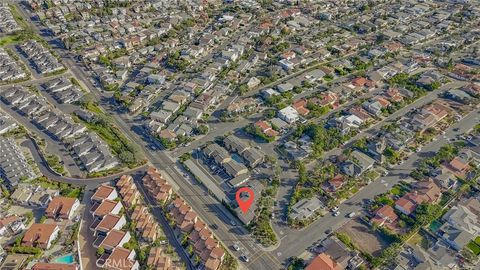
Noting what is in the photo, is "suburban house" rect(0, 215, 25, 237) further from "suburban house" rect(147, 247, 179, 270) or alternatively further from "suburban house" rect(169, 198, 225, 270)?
"suburban house" rect(169, 198, 225, 270)

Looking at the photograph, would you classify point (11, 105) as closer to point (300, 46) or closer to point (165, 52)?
point (165, 52)

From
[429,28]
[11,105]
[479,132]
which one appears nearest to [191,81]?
[11,105]

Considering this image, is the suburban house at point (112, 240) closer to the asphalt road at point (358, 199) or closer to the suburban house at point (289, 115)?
the asphalt road at point (358, 199)

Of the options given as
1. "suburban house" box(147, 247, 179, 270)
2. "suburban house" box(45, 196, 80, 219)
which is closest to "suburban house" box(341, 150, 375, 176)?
"suburban house" box(147, 247, 179, 270)

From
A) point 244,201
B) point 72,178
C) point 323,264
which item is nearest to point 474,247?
point 323,264

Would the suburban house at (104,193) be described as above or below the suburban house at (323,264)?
above

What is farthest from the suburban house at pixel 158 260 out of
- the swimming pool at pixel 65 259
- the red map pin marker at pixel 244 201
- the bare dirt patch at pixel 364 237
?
the bare dirt patch at pixel 364 237
